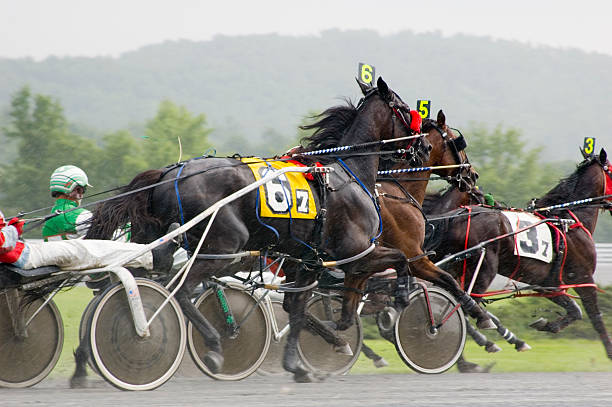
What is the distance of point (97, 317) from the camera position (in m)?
5.53

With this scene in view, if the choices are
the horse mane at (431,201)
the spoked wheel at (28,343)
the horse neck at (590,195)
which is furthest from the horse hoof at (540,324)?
the spoked wheel at (28,343)

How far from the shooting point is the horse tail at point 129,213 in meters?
6.21

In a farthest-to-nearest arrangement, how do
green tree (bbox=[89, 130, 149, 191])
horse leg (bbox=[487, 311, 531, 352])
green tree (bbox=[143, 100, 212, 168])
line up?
green tree (bbox=[143, 100, 212, 168]) < green tree (bbox=[89, 130, 149, 191]) < horse leg (bbox=[487, 311, 531, 352])

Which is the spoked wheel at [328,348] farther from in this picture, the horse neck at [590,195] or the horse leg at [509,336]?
the horse neck at [590,195]

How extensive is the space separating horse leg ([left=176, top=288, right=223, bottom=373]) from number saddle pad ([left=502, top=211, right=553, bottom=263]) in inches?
156

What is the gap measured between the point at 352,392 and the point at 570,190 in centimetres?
520

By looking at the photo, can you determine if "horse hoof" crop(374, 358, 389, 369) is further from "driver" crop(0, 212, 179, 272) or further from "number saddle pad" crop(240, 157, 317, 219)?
"driver" crop(0, 212, 179, 272)

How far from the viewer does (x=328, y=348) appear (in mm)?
7715

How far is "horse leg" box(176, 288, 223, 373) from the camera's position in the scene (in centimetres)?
606

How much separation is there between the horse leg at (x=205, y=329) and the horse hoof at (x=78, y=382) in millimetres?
989

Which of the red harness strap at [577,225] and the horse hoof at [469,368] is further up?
the red harness strap at [577,225]

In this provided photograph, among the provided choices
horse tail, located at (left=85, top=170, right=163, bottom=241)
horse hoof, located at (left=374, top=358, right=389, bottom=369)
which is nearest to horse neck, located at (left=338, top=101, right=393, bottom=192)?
horse tail, located at (left=85, top=170, right=163, bottom=241)

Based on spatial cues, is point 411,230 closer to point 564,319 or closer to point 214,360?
point 214,360

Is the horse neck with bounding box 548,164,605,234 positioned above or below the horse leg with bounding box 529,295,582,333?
above
